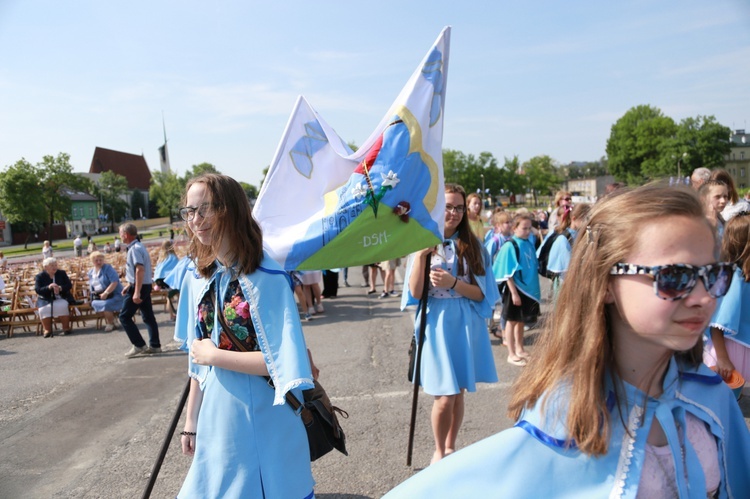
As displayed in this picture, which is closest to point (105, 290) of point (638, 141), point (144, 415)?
point (144, 415)

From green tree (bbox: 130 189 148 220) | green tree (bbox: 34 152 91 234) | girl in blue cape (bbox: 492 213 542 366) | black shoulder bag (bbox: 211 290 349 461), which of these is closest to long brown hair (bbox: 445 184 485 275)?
black shoulder bag (bbox: 211 290 349 461)

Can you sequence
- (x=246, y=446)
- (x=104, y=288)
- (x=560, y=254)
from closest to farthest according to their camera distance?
(x=246, y=446), (x=560, y=254), (x=104, y=288)

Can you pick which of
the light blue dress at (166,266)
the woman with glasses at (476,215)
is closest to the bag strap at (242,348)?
the woman with glasses at (476,215)

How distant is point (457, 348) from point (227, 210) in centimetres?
204

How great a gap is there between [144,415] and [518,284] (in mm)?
4630

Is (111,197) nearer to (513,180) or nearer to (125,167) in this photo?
(125,167)

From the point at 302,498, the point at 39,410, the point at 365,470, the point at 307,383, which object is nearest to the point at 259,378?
the point at 307,383

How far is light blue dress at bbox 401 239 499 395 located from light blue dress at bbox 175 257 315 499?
1.52 m

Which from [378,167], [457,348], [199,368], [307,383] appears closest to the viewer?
[307,383]

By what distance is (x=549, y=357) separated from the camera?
4.71 feet

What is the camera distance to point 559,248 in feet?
21.9

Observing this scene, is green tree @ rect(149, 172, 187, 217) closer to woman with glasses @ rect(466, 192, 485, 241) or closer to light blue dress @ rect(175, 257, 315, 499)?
woman with glasses @ rect(466, 192, 485, 241)

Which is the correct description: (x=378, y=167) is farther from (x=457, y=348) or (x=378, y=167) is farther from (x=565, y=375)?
(x=565, y=375)

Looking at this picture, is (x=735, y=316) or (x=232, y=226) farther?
(x=735, y=316)
